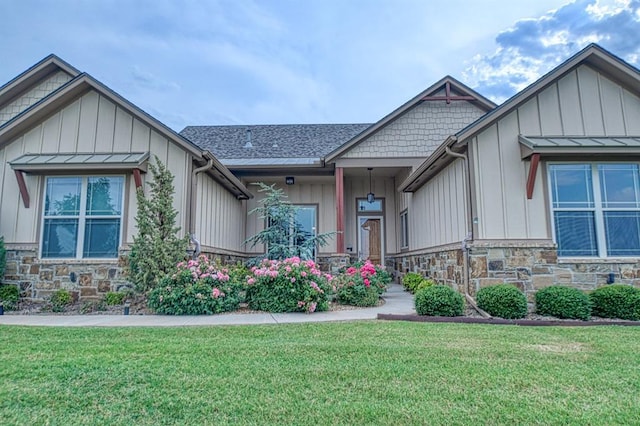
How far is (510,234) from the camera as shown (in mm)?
6941

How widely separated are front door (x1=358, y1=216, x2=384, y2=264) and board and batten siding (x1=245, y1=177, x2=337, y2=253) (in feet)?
3.69

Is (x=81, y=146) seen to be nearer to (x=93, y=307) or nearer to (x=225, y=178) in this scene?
(x=225, y=178)

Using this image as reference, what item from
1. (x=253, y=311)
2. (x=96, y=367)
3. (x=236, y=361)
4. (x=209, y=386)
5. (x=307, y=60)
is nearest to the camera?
(x=209, y=386)

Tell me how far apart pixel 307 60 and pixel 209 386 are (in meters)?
17.7

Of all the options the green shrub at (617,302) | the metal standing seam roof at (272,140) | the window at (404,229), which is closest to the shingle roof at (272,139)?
the metal standing seam roof at (272,140)

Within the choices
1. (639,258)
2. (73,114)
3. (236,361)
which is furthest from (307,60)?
(236,361)

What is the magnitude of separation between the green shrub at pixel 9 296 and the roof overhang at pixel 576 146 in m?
10.4

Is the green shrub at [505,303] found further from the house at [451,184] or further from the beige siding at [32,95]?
the beige siding at [32,95]

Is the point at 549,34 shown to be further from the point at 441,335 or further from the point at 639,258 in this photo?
the point at 441,335

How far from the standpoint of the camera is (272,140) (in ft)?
48.0

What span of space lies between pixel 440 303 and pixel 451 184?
130 inches

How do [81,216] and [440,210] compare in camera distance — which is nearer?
[81,216]

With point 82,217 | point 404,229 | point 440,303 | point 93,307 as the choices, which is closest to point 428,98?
point 404,229

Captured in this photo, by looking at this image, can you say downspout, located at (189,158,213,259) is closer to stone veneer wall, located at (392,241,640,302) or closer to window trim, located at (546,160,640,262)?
stone veneer wall, located at (392,241,640,302)
